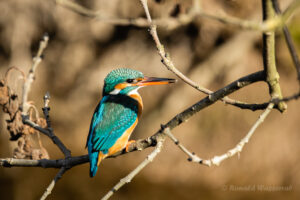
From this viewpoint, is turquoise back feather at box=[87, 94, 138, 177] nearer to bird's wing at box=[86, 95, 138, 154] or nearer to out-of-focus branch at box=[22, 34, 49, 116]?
bird's wing at box=[86, 95, 138, 154]

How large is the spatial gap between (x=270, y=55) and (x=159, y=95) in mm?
5757

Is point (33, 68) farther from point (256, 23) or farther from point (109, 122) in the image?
point (256, 23)

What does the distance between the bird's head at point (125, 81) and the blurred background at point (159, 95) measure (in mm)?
3163

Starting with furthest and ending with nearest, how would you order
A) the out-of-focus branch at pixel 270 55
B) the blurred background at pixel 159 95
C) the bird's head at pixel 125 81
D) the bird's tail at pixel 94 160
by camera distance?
the blurred background at pixel 159 95 < the bird's head at pixel 125 81 < the bird's tail at pixel 94 160 < the out-of-focus branch at pixel 270 55

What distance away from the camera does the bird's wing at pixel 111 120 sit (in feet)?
9.19

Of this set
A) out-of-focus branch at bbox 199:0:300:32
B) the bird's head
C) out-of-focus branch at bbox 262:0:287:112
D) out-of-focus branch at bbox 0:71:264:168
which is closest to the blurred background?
the bird's head

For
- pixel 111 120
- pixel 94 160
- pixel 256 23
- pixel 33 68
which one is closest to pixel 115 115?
pixel 111 120

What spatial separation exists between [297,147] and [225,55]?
1.91 m

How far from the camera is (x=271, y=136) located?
7059 mm

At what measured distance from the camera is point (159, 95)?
747cm

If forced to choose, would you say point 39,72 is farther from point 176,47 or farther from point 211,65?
point 211,65

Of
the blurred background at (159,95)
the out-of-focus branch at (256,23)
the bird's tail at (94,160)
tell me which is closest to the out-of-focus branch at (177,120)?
the bird's tail at (94,160)

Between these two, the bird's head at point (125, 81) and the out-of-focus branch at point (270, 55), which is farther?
the bird's head at point (125, 81)

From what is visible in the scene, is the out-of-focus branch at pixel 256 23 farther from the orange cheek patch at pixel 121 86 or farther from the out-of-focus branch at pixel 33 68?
the orange cheek patch at pixel 121 86
